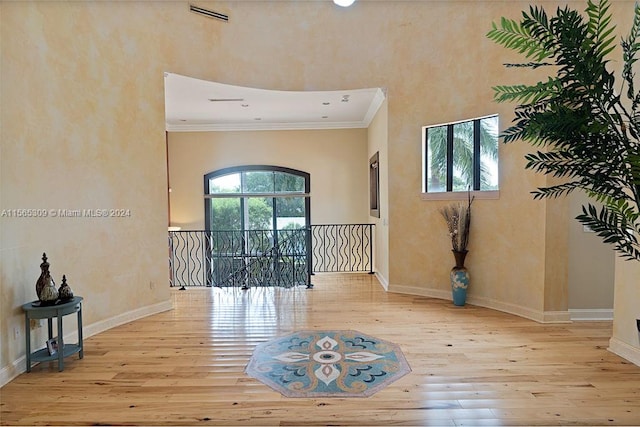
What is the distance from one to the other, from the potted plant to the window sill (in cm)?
9

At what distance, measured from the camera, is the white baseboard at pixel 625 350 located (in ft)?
10.5

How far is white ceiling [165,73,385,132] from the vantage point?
5.72m

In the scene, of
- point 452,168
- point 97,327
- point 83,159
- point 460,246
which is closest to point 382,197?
point 452,168

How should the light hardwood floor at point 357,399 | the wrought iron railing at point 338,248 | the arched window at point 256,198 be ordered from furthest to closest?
the arched window at point 256,198 < the wrought iron railing at point 338,248 < the light hardwood floor at point 357,399

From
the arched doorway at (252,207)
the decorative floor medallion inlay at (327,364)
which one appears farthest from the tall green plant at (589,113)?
the arched doorway at (252,207)

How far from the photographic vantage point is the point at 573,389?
2.79 m

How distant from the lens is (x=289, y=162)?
28.6 ft

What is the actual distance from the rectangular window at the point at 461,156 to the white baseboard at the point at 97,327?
3971 mm

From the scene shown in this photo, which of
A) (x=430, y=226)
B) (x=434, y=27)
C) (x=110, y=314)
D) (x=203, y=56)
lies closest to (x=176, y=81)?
(x=203, y=56)

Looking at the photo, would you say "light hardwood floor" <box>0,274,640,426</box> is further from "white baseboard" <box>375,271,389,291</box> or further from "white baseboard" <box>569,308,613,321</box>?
"white baseboard" <box>375,271,389,291</box>

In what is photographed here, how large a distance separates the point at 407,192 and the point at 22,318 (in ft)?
15.1

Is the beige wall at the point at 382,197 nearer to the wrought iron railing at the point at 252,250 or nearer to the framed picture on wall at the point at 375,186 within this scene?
the framed picture on wall at the point at 375,186

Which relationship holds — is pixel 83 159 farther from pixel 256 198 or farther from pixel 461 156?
pixel 256 198

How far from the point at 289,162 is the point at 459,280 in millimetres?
4944
